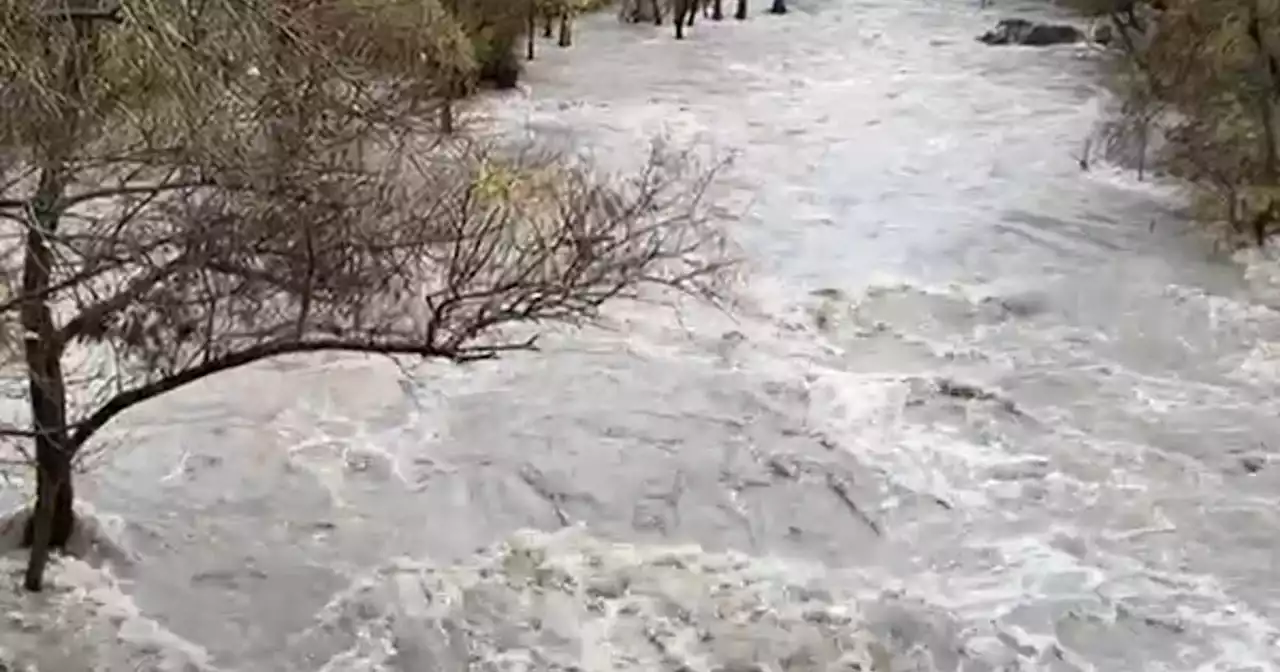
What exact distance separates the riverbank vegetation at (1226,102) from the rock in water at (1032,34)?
7278mm

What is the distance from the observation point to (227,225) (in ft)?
19.4

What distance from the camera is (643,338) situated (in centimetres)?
→ 1070

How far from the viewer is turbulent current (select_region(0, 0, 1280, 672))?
7.37 metres

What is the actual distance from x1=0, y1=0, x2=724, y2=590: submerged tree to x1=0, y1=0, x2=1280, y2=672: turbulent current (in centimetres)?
108

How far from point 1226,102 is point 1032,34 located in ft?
27.8

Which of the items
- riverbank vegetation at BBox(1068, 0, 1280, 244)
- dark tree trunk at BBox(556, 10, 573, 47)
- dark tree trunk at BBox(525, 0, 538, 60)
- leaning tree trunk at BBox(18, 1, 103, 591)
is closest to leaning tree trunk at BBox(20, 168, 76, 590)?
leaning tree trunk at BBox(18, 1, 103, 591)

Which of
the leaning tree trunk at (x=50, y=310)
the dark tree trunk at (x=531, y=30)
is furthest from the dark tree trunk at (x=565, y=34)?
the leaning tree trunk at (x=50, y=310)

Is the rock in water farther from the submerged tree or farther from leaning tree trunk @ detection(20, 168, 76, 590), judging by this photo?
leaning tree trunk @ detection(20, 168, 76, 590)

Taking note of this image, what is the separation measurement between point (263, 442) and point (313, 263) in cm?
Result: 329

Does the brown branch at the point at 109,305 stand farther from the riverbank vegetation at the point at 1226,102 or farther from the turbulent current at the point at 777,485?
the riverbank vegetation at the point at 1226,102

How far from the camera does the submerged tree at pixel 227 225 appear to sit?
15.8 feet

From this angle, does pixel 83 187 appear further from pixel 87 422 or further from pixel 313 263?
pixel 87 422

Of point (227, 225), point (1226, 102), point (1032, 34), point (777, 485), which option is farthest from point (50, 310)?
point (1032, 34)

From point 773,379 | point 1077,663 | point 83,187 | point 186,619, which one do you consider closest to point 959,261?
point 773,379
